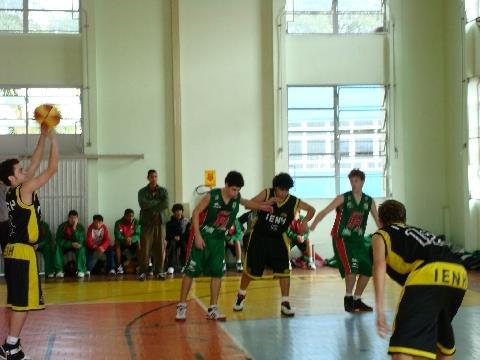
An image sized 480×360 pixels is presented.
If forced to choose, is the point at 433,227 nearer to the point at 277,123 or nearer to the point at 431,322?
the point at 277,123

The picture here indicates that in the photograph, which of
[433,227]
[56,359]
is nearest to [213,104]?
[433,227]

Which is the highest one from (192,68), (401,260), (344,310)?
(192,68)

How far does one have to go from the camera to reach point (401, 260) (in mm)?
4496

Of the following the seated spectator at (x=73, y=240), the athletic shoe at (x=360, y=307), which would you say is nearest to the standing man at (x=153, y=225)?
the seated spectator at (x=73, y=240)

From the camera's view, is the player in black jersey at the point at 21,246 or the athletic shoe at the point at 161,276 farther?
the athletic shoe at the point at 161,276

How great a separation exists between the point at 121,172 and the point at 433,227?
7.39 m

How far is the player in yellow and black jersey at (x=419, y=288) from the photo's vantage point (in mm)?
4293

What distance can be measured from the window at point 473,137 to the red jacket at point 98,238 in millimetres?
8007

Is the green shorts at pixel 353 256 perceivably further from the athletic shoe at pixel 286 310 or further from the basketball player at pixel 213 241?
the basketball player at pixel 213 241

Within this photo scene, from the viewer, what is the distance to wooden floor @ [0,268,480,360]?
6.68 meters

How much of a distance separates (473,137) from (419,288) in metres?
11.4

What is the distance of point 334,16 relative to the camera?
16.0m

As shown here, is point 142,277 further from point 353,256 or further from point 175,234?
point 353,256

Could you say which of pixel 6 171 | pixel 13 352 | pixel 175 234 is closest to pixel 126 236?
pixel 175 234
